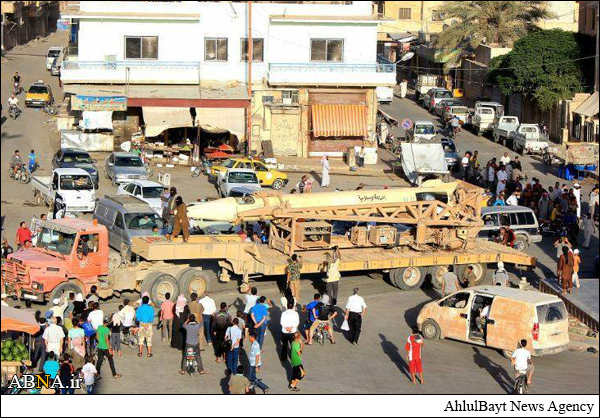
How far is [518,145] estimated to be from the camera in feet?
185

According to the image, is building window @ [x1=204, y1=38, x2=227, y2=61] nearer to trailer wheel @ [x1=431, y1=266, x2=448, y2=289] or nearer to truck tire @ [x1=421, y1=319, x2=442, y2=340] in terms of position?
trailer wheel @ [x1=431, y1=266, x2=448, y2=289]

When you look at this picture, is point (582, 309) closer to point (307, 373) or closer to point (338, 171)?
point (307, 373)

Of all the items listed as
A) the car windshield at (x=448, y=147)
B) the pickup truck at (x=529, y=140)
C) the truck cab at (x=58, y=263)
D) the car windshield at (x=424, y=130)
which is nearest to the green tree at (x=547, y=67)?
the pickup truck at (x=529, y=140)

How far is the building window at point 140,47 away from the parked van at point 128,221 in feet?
70.3

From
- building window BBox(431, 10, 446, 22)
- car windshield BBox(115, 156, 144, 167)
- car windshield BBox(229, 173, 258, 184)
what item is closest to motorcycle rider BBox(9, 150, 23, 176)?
car windshield BBox(115, 156, 144, 167)

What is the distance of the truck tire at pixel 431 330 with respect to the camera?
27109mm

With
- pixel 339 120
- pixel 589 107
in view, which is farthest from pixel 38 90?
pixel 589 107

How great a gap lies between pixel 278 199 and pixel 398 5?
2649 inches

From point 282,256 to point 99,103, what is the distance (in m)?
23.3

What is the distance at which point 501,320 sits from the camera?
2589 centimetres

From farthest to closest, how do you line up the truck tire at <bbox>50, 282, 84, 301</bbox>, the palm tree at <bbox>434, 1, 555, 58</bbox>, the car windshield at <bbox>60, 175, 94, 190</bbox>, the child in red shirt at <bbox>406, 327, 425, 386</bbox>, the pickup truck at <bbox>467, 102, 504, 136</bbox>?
the palm tree at <bbox>434, 1, 555, 58</bbox>
the pickup truck at <bbox>467, 102, 504, 136</bbox>
the car windshield at <bbox>60, 175, 94, 190</bbox>
the truck tire at <bbox>50, 282, 84, 301</bbox>
the child in red shirt at <bbox>406, 327, 425, 386</bbox>

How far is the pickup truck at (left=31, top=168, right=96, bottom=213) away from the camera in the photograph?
39219mm

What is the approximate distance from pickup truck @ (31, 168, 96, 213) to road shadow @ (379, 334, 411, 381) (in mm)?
15178

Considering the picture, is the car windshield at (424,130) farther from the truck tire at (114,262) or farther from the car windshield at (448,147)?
the truck tire at (114,262)
